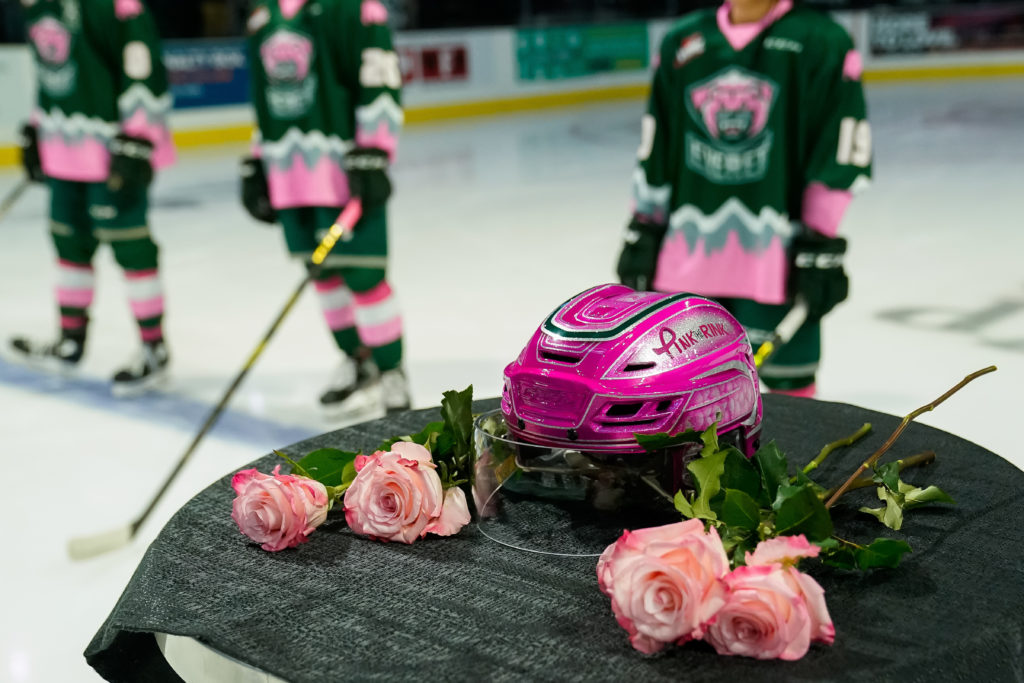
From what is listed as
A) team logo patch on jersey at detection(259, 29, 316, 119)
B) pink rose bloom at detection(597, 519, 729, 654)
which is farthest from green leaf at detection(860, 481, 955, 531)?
team logo patch on jersey at detection(259, 29, 316, 119)

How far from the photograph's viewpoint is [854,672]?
26.8 inches

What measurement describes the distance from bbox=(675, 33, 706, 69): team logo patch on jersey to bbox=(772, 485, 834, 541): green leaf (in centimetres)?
131

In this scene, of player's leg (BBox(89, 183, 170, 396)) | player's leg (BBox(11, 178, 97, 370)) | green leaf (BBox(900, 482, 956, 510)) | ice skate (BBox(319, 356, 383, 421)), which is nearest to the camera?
green leaf (BBox(900, 482, 956, 510))

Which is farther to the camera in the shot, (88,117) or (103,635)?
(88,117)

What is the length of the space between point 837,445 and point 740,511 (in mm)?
303

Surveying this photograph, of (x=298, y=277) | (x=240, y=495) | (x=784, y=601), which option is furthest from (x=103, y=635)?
(x=298, y=277)

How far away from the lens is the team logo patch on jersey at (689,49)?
1.92 m

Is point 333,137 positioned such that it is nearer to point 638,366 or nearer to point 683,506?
point 638,366

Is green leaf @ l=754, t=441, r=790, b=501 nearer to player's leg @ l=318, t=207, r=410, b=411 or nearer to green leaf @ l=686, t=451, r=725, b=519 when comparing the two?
green leaf @ l=686, t=451, r=725, b=519

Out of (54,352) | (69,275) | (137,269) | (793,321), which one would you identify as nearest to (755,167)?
(793,321)

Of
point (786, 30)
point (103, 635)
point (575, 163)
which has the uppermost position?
point (786, 30)

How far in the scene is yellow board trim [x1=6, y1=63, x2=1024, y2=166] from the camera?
8922 mm

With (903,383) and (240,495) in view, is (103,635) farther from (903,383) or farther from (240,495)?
(903,383)

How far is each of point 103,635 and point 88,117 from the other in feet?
8.53
